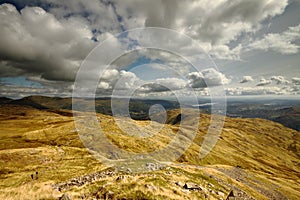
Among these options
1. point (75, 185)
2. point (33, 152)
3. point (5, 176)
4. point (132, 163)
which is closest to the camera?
point (75, 185)

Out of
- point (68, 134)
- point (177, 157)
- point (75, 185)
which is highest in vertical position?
point (75, 185)

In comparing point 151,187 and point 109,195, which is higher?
point 109,195

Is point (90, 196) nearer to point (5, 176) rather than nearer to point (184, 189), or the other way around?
point (184, 189)

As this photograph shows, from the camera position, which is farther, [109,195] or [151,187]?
[151,187]

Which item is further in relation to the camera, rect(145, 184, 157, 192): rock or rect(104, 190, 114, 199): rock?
rect(145, 184, 157, 192): rock

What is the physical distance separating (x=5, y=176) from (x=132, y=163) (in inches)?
1073

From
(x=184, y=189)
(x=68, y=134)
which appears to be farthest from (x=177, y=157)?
(x=184, y=189)

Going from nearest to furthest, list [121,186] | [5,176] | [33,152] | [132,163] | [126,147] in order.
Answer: [121,186] < [5,176] < [132,163] < [33,152] < [126,147]

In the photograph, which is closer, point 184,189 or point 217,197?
point 184,189

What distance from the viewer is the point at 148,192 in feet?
80.7

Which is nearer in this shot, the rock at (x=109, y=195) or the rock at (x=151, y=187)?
the rock at (x=109, y=195)

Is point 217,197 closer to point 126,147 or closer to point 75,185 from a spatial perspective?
point 75,185

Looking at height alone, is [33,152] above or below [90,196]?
below

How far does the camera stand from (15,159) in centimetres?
5459
